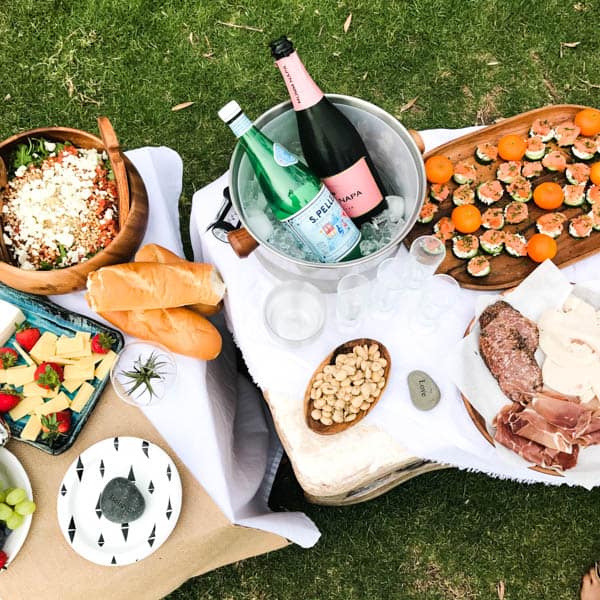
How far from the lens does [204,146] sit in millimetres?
2066

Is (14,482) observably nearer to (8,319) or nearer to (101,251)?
(8,319)

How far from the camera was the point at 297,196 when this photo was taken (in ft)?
3.32

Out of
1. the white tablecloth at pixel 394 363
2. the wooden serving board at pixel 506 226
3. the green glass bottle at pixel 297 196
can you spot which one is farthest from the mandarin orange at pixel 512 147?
the green glass bottle at pixel 297 196

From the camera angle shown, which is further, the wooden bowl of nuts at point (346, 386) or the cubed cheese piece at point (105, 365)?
the cubed cheese piece at point (105, 365)

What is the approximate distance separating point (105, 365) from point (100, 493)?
25 centimetres

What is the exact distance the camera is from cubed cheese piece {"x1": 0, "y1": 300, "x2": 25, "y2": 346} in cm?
106

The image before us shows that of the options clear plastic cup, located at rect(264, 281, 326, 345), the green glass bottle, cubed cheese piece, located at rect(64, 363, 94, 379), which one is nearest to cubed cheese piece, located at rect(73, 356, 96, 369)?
cubed cheese piece, located at rect(64, 363, 94, 379)

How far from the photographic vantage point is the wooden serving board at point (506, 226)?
1.09 metres

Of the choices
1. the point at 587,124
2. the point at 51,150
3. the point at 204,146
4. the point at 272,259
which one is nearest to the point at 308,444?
the point at 272,259

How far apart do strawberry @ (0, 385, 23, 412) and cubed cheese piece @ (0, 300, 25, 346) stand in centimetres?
11

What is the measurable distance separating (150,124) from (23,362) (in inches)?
51.5

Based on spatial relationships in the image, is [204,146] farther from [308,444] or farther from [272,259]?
[308,444]

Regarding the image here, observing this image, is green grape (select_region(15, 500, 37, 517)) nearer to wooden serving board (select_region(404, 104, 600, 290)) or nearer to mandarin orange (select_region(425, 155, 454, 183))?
wooden serving board (select_region(404, 104, 600, 290))

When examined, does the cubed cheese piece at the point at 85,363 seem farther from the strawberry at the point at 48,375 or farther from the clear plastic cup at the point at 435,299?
the clear plastic cup at the point at 435,299
